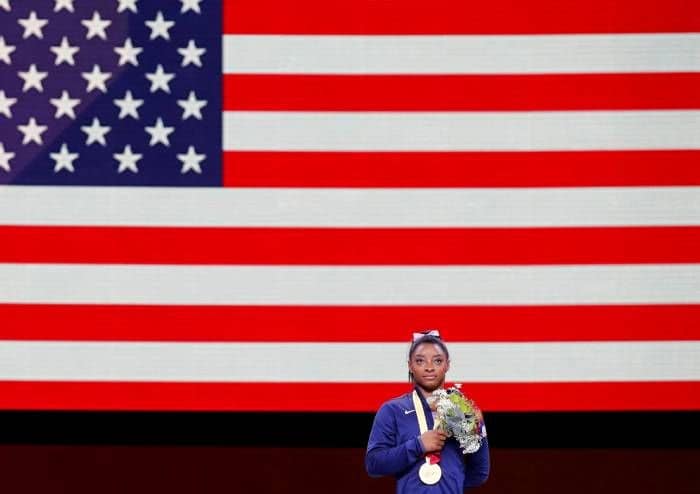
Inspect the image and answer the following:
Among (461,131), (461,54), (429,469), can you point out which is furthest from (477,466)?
(461,54)

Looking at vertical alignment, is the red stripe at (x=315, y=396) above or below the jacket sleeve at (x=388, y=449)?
below

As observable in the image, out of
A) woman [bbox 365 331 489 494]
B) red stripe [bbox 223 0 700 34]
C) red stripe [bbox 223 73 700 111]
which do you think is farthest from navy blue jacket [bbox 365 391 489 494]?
red stripe [bbox 223 0 700 34]

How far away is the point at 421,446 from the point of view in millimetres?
2604

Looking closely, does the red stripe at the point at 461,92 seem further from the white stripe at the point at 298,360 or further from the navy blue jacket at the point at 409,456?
the navy blue jacket at the point at 409,456

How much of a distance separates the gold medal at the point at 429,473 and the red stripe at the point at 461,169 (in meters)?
1.50

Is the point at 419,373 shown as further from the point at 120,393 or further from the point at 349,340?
the point at 120,393

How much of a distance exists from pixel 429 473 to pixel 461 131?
1.69 m

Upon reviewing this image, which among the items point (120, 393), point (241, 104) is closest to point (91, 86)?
point (241, 104)

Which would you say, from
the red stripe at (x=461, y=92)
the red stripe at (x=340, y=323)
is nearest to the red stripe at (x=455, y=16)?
the red stripe at (x=461, y=92)

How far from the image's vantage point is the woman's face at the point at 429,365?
8.89ft

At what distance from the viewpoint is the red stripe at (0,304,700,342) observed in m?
3.84

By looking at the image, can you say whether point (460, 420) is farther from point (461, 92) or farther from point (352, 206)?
point (461, 92)

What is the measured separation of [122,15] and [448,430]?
2.30 m

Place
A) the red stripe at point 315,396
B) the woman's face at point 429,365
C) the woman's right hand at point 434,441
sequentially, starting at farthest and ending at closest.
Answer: the red stripe at point 315,396 < the woman's face at point 429,365 < the woman's right hand at point 434,441
